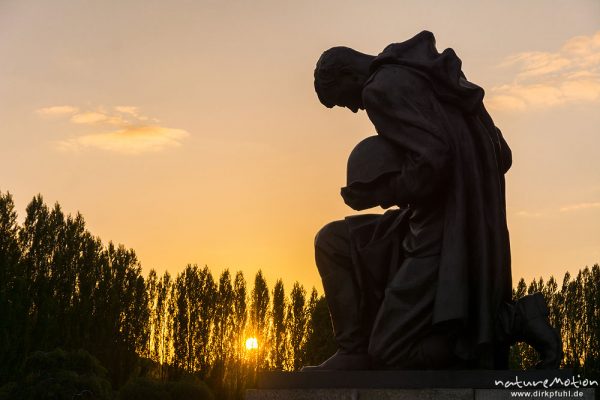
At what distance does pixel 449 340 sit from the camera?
6488 mm

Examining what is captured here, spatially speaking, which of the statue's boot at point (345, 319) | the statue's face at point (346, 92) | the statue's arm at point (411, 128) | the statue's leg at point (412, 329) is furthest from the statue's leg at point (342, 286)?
the statue's face at point (346, 92)

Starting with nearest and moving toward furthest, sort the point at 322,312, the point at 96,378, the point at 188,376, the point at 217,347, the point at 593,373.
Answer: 1. the point at 96,378
2. the point at 593,373
3. the point at 322,312
4. the point at 188,376
5. the point at 217,347

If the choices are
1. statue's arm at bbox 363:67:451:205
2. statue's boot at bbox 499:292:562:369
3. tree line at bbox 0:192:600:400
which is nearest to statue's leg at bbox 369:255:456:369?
statue's boot at bbox 499:292:562:369

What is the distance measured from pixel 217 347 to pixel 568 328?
18.6 m

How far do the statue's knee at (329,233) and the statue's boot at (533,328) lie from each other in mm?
1250

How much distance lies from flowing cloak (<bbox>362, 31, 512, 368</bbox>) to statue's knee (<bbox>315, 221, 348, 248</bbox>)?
1.66 ft

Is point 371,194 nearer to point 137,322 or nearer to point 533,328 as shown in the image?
point 533,328

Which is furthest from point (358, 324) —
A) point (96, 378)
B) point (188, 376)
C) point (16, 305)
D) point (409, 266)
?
point (188, 376)

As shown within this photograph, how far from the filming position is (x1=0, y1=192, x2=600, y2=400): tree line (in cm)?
3675

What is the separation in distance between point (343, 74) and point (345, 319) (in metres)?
1.83

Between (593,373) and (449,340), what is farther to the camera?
(593,373)

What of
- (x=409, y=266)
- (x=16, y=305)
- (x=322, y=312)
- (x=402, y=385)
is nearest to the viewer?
(x=402, y=385)

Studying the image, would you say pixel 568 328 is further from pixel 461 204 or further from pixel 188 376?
pixel 461 204

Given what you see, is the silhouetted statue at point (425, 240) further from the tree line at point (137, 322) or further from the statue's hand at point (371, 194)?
the tree line at point (137, 322)
